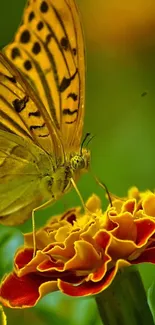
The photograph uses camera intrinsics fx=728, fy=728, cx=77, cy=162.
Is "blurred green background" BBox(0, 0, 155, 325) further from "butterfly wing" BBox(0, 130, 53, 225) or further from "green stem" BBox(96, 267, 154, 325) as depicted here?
"green stem" BBox(96, 267, 154, 325)

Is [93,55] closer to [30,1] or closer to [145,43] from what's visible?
[145,43]

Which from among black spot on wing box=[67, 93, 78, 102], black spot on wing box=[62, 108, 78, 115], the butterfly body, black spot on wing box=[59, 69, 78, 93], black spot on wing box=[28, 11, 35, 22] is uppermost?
black spot on wing box=[28, 11, 35, 22]

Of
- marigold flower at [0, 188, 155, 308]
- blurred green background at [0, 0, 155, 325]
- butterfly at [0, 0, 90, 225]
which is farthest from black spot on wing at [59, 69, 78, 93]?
blurred green background at [0, 0, 155, 325]

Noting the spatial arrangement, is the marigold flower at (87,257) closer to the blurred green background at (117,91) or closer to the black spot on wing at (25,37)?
the black spot on wing at (25,37)

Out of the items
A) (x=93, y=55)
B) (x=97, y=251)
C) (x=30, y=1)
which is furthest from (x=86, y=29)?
(x=97, y=251)

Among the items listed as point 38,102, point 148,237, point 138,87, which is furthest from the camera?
point 138,87

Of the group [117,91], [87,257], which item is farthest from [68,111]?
[117,91]

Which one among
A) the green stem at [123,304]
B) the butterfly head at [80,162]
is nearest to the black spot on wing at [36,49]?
the butterfly head at [80,162]
